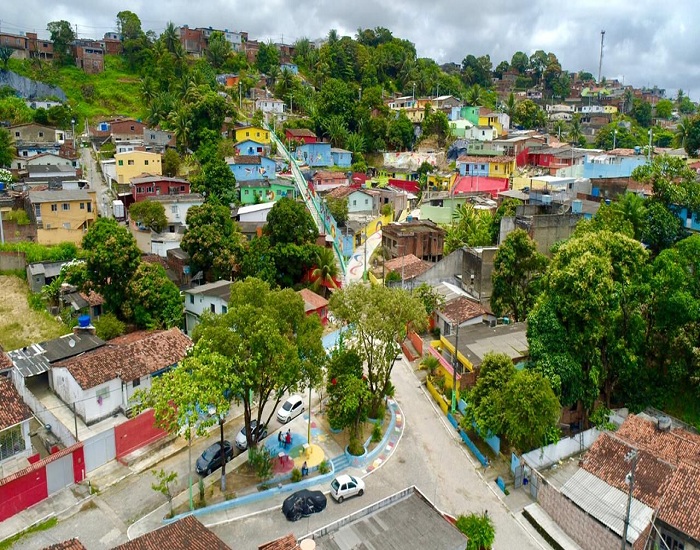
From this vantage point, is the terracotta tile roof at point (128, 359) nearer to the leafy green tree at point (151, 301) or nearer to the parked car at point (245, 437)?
the leafy green tree at point (151, 301)

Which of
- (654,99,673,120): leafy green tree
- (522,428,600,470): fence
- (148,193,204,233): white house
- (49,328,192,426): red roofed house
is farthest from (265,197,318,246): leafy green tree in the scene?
(654,99,673,120): leafy green tree

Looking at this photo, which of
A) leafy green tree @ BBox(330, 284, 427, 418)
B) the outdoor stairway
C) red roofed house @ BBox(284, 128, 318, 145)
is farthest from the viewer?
red roofed house @ BBox(284, 128, 318, 145)

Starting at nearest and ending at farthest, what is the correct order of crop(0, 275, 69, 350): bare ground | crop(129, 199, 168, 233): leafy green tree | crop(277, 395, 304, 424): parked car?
crop(277, 395, 304, 424): parked car, crop(0, 275, 69, 350): bare ground, crop(129, 199, 168, 233): leafy green tree

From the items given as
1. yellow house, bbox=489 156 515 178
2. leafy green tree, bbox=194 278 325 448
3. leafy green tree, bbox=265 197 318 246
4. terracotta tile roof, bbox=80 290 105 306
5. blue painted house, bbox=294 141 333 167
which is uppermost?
blue painted house, bbox=294 141 333 167

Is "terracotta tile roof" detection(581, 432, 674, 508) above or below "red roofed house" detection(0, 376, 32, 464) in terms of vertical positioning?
below

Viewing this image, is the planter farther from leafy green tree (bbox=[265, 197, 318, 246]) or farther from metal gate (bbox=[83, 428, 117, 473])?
leafy green tree (bbox=[265, 197, 318, 246])

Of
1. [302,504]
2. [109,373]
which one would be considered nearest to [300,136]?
[109,373]

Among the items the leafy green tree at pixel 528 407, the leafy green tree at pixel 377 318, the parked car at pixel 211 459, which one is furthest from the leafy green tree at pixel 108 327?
the leafy green tree at pixel 528 407
